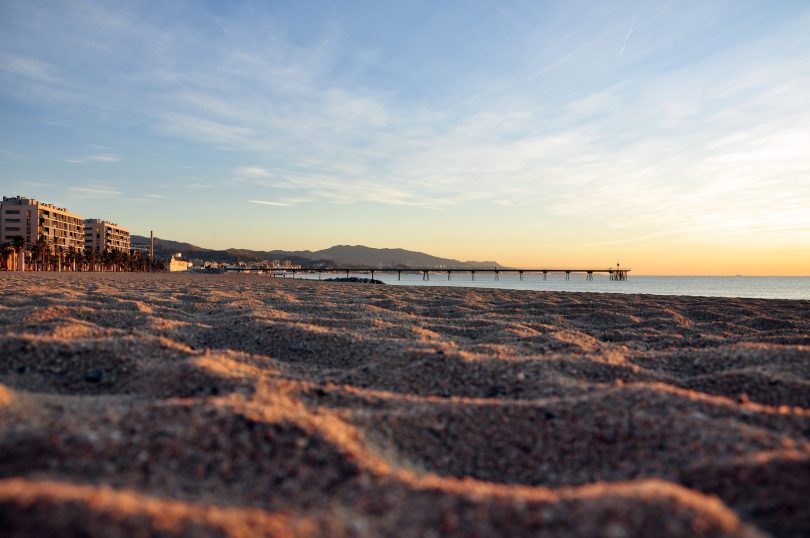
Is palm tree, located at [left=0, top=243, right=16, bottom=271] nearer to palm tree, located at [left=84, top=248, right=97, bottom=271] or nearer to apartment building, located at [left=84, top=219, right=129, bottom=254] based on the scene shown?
palm tree, located at [left=84, top=248, right=97, bottom=271]

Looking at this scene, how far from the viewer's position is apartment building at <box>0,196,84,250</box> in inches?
3327

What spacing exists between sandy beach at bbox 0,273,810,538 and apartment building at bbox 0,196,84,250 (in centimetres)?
9340

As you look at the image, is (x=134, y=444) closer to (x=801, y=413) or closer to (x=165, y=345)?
(x=165, y=345)

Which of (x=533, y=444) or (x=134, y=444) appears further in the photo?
(x=533, y=444)

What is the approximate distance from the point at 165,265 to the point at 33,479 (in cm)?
11098

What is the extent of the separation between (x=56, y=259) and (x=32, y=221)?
68.3 feet

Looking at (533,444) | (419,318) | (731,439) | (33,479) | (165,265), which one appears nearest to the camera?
(33,479)

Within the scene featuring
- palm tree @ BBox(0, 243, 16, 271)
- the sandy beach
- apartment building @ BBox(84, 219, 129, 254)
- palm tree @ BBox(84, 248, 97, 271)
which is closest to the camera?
the sandy beach

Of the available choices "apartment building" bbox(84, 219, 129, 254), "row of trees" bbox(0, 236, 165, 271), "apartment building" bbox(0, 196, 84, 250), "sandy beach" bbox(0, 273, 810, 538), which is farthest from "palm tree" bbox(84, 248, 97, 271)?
"sandy beach" bbox(0, 273, 810, 538)

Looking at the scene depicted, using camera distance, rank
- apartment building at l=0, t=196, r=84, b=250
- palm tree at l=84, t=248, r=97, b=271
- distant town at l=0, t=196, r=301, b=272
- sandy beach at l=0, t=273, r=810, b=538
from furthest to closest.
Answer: apartment building at l=0, t=196, r=84, b=250, palm tree at l=84, t=248, r=97, b=271, distant town at l=0, t=196, r=301, b=272, sandy beach at l=0, t=273, r=810, b=538

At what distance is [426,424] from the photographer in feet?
8.69

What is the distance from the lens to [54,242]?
8825cm

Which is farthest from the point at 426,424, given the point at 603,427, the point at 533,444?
the point at 603,427

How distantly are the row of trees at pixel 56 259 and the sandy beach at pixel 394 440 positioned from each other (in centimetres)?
6310
